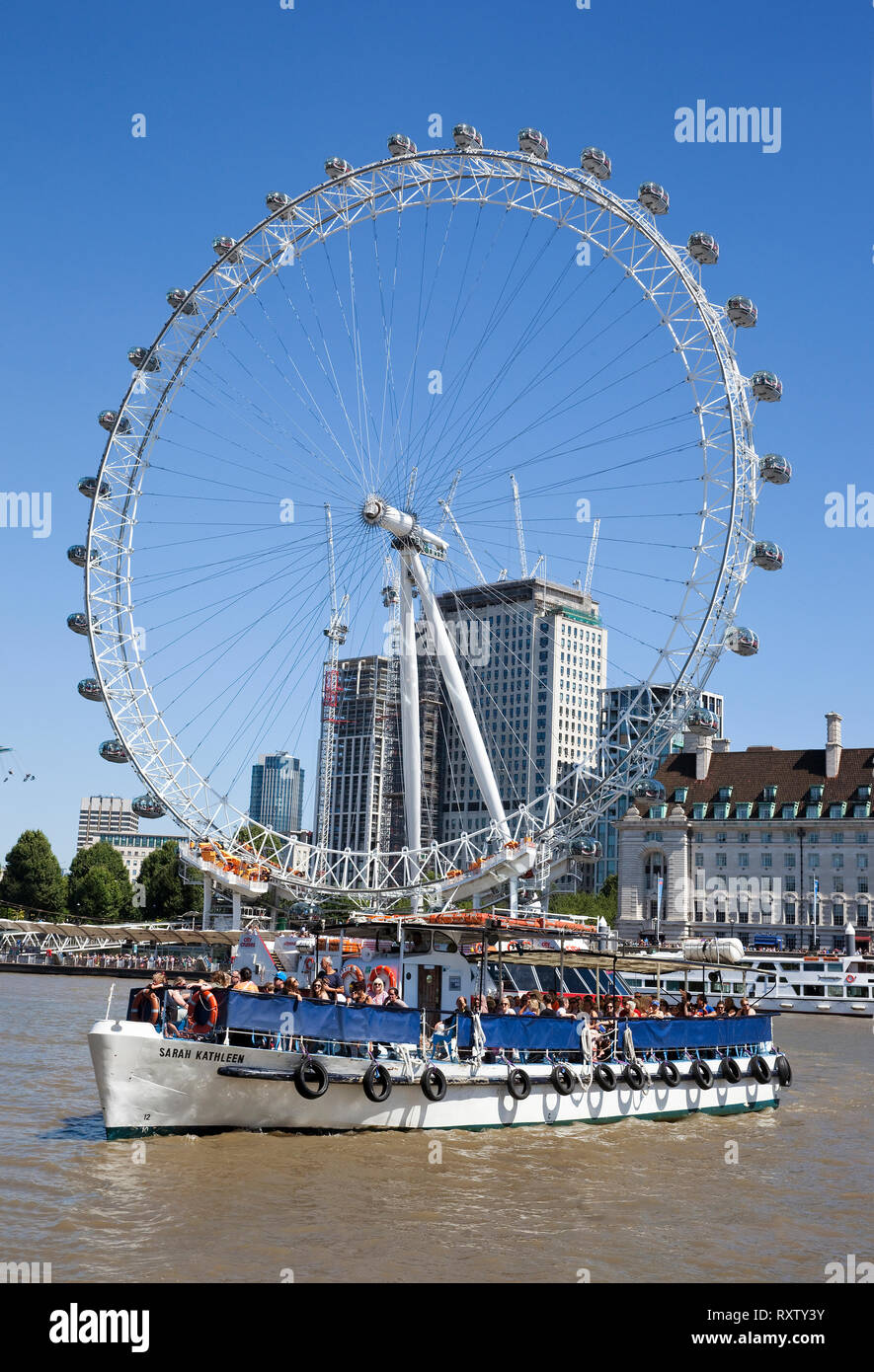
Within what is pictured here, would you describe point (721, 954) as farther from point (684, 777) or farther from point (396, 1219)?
point (396, 1219)

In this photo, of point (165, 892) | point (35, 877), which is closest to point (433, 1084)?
point (35, 877)

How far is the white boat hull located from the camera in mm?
30562

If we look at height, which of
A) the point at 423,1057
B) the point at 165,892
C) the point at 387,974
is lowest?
the point at 423,1057

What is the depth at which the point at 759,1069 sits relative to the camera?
147 ft

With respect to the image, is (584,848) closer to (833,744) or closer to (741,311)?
(741,311)

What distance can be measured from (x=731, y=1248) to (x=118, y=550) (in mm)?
62530

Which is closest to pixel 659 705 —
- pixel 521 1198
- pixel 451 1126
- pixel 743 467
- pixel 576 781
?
pixel 576 781

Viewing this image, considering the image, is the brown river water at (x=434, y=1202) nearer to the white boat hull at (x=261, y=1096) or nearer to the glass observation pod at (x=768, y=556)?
the white boat hull at (x=261, y=1096)

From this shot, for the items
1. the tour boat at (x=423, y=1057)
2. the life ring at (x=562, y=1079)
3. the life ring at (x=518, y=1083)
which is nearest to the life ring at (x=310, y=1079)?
the tour boat at (x=423, y=1057)

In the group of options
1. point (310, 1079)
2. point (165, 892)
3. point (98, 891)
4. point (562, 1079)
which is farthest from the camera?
point (165, 892)

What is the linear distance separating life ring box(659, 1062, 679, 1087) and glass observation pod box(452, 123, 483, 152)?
42936 mm

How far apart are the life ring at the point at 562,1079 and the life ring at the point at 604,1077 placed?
4.22 feet

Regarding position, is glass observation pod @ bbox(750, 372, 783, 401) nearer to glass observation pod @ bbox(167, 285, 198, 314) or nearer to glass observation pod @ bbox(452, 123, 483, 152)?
glass observation pod @ bbox(452, 123, 483, 152)

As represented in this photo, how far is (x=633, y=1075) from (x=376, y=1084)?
31.6 feet
